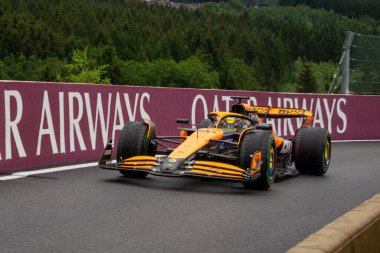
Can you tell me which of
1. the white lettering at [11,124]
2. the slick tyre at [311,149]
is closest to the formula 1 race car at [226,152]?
the slick tyre at [311,149]

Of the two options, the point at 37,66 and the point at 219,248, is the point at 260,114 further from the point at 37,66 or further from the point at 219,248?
the point at 37,66

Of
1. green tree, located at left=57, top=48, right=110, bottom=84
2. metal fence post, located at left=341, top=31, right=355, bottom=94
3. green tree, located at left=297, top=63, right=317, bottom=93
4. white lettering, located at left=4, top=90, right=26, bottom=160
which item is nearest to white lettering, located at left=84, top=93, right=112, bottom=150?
white lettering, located at left=4, top=90, right=26, bottom=160

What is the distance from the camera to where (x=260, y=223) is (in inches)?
267

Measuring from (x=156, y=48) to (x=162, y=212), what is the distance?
16134 centimetres

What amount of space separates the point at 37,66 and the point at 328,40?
252ft

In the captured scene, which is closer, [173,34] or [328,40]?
[173,34]

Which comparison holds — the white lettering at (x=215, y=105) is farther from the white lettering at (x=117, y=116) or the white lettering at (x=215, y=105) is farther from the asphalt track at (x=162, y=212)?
the asphalt track at (x=162, y=212)

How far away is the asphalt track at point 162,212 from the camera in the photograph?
5648 mm

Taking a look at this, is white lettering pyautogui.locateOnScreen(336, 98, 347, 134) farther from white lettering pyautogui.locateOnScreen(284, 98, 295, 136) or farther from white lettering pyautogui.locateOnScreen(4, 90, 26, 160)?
white lettering pyautogui.locateOnScreen(4, 90, 26, 160)

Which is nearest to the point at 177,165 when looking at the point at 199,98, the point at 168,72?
the point at 199,98

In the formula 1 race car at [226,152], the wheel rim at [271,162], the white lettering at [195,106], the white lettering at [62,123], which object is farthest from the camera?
the white lettering at [195,106]

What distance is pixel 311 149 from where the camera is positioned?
36.7 ft

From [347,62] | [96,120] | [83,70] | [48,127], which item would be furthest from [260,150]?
[83,70]

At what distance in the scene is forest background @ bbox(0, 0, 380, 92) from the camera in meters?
149
